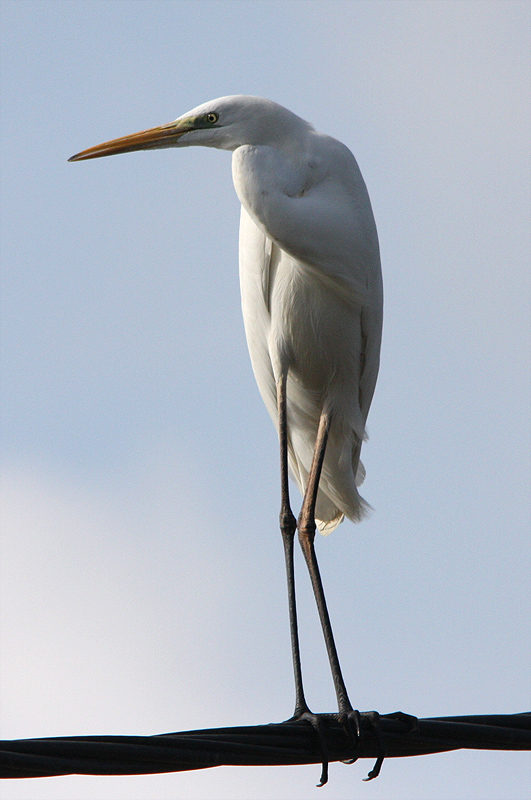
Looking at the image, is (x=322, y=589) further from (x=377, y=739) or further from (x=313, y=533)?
(x=377, y=739)

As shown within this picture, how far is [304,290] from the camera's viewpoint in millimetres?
3553

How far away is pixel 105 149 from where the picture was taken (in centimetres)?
353

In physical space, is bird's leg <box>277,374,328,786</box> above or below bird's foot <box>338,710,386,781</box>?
above

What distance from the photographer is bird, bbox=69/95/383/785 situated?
317 cm

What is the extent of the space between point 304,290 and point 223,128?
0.65 metres

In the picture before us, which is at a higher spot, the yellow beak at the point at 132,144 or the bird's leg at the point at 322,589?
the yellow beak at the point at 132,144

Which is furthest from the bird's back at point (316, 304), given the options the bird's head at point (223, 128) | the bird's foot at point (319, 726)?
the bird's foot at point (319, 726)

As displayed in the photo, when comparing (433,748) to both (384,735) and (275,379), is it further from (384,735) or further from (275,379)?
(275,379)

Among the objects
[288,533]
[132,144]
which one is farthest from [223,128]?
[288,533]

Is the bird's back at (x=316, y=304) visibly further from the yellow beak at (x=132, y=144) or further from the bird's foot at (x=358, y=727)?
the bird's foot at (x=358, y=727)

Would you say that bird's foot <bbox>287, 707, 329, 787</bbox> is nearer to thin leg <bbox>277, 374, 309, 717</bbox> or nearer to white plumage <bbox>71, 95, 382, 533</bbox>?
thin leg <bbox>277, 374, 309, 717</bbox>

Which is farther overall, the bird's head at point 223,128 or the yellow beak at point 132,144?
the yellow beak at point 132,144

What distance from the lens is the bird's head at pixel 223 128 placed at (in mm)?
3330

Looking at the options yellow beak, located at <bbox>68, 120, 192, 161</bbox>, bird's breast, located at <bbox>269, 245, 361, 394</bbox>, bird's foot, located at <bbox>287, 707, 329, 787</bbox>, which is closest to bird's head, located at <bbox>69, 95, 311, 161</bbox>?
A: yellow beak, located at <bbox>68, 120, 192, 161</bbox>
